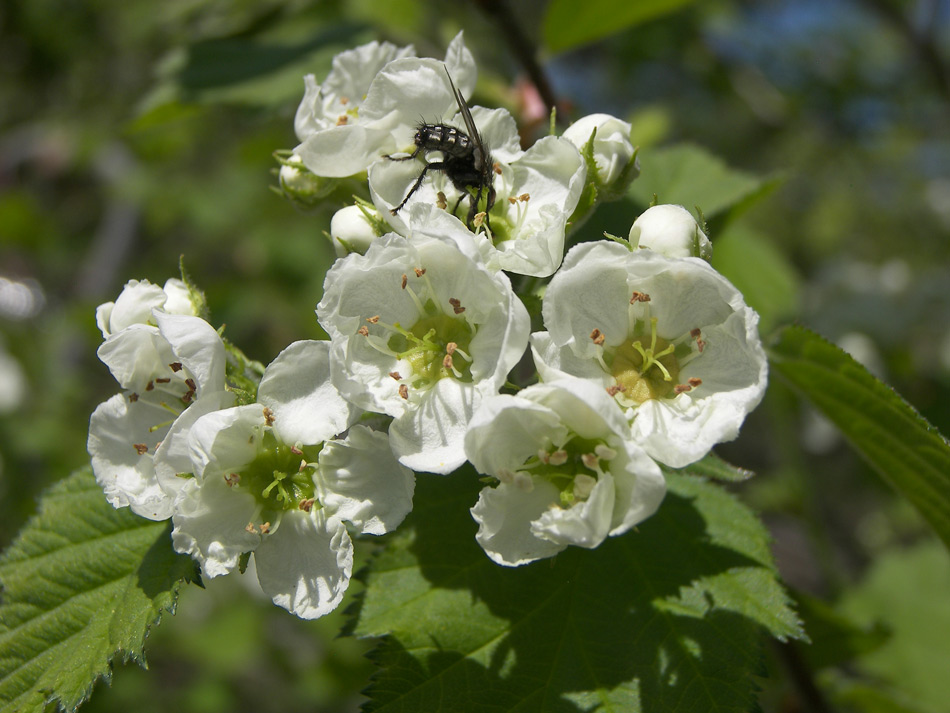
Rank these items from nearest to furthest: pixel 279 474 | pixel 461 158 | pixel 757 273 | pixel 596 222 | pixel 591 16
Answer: pixel 279 474
pixel 461 158
pixel 596 222
pixel 591 16
pixel 757 273

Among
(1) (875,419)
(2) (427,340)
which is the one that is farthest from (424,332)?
(1) (875,419)

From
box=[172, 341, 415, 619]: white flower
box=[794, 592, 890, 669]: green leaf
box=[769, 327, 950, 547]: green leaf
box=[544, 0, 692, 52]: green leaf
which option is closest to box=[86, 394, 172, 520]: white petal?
box=[172, 341, 415, 619]: white flower

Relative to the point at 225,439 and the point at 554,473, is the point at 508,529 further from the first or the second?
the point at 225,439

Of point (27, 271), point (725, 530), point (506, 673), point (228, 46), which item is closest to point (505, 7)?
point (228, 46)

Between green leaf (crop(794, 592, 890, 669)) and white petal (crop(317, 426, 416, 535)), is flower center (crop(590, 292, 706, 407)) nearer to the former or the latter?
white petal (crop(317, 426, 416, 535))

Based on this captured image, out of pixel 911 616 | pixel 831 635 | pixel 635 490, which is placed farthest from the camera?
pixel 911 616

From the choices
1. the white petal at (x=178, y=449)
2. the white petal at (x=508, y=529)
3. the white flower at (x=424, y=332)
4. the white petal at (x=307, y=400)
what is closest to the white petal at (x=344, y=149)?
the white flower at (x=424, y=332)

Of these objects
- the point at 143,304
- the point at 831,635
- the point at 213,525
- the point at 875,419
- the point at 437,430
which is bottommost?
the point at 831,635
